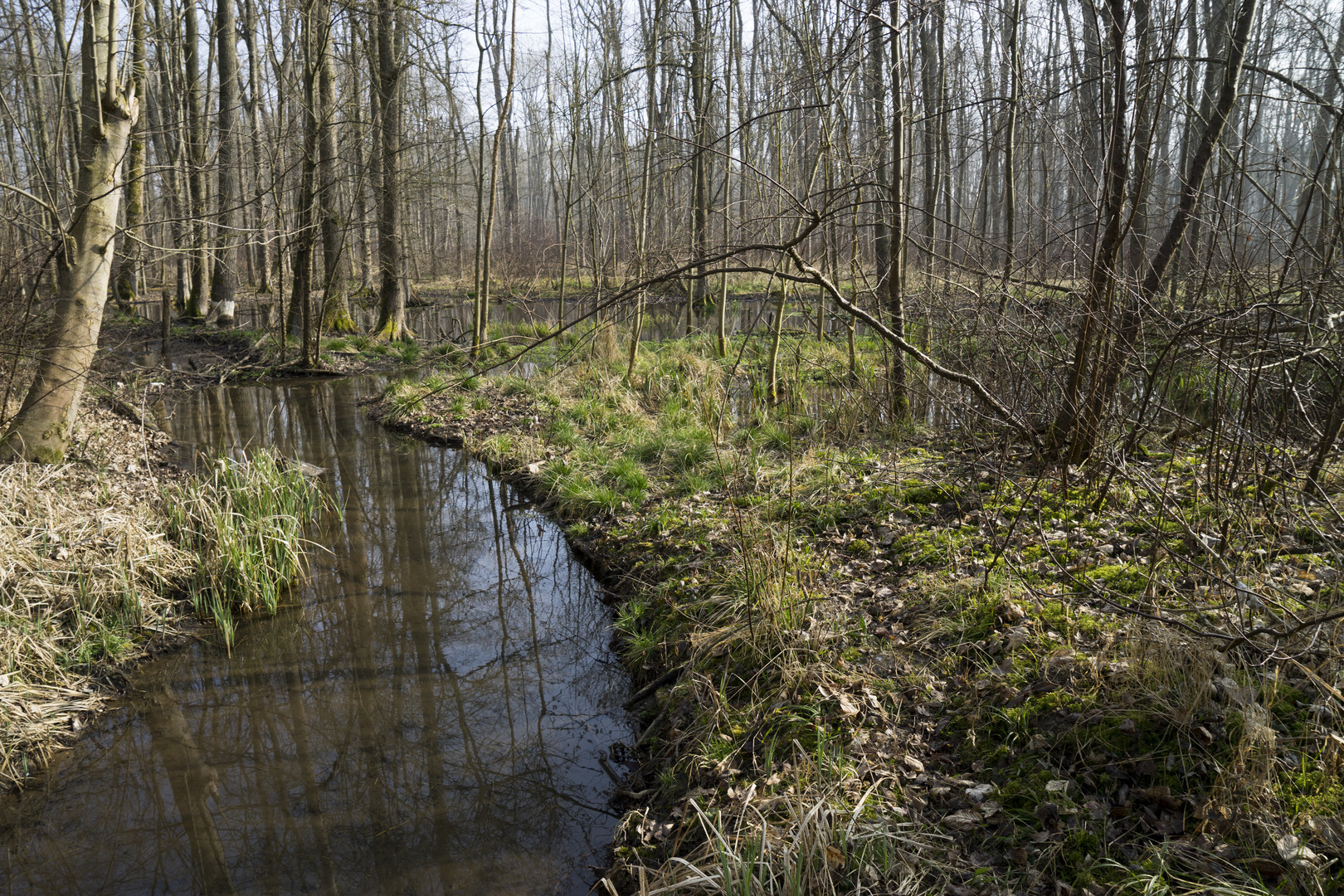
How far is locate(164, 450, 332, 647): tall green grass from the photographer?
5.35 m

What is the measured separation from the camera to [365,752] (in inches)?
157

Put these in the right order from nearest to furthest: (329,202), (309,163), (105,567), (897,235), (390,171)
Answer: (105,567) → (897,235) → (309,163) → (390,171) → (329,202)

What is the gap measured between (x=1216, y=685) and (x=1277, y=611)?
64cm

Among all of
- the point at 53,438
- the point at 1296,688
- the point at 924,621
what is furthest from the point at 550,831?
the point at 53,438

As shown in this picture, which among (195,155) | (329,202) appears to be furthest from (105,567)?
(195,155)

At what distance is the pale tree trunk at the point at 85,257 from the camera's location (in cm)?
590

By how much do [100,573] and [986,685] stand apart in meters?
5.24

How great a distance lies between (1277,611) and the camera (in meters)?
3.09

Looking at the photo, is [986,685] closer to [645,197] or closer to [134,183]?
[645,197]

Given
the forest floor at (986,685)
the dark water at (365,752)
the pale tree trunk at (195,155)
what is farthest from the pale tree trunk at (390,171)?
the forest floor at (986,685)

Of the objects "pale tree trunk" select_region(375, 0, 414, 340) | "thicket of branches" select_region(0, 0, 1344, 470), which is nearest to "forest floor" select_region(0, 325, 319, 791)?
"thicket of branches" select_region(0, 0, 1344, 470)

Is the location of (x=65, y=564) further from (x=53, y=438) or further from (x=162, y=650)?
(x=53, y=438)

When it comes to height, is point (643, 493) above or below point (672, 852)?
above

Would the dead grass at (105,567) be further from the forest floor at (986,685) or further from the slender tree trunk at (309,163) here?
the slender tree trunk at (309,163)
